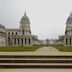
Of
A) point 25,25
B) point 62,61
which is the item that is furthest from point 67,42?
point 62,61

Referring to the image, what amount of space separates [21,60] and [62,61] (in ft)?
7.65

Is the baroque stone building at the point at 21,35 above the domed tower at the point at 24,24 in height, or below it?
below

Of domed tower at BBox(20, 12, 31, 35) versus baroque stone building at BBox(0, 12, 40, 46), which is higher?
Result: domed tower at BBox(20, 12, 31, 35)

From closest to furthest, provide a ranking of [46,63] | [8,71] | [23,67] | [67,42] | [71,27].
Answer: [8,71] → [23,67] → [46,63] → [67,42] → [71,27]

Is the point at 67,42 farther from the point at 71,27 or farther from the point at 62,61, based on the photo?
the point at 62,61

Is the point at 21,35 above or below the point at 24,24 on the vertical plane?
below

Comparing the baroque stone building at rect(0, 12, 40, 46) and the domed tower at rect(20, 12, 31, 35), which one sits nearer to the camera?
the baroque stone building at rect(0, 12, 40, 46)

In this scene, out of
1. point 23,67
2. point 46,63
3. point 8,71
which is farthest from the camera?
point 46,63

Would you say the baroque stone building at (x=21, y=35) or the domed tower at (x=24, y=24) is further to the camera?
the domed tower at (x=24, y=24)

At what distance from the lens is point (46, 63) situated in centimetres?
1246

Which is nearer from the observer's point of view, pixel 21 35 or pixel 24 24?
pixel 21 35

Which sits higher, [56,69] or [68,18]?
[68,18]

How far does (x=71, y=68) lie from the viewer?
11.4m

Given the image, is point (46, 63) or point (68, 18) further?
point (68, 18)
